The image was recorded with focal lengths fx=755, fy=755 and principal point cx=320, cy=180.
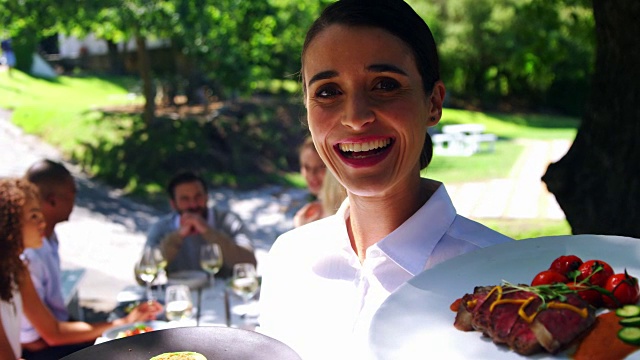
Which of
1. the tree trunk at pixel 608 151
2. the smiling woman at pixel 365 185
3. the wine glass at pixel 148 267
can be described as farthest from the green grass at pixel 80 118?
the smiling woman at pixel 365 185

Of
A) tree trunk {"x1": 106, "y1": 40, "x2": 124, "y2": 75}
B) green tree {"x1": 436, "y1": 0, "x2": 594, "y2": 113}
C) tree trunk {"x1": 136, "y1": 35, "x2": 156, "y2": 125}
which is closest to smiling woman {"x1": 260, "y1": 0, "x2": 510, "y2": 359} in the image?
tree trunk {"x1": 136, "y1": 35, "x2": 156, "y2": 125}

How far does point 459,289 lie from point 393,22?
19.7 inches

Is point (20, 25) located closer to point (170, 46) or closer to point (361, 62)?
point (170, 46)

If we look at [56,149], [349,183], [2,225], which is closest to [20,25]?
[56,149]

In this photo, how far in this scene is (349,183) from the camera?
1427 mm

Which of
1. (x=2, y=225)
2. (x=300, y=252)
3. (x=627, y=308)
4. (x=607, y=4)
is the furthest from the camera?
(x=2, y=225)

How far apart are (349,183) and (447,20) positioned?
997 inches

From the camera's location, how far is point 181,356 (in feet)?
4.17

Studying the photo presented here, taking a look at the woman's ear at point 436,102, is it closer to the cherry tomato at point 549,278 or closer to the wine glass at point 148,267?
the cherry tomato at point 549,278

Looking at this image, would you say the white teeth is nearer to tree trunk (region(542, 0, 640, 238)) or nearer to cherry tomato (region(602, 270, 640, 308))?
cherry tomato (region(602, 270, 640, 308))

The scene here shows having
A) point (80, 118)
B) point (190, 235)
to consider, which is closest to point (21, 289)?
point (190, 235)

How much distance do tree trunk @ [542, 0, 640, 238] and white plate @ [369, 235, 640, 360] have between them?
1474 millimetres

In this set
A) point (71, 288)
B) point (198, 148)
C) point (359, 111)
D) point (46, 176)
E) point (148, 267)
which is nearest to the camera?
point (359, 111)

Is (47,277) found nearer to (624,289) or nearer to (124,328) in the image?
(124,328)
